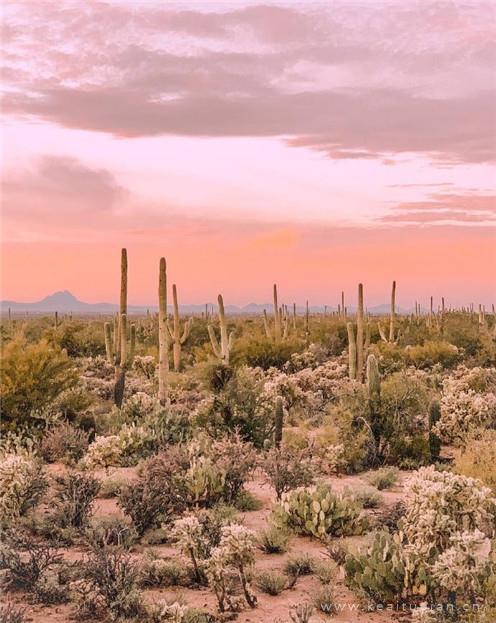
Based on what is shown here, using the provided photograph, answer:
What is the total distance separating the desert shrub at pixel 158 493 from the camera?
9406 millimetres

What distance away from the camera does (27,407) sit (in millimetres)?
15164

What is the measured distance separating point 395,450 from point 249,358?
15122 millimetres

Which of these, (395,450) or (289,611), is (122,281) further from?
(289,611)

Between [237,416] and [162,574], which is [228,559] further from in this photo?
[237,416]

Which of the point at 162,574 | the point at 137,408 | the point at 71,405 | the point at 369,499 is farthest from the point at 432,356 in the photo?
the point at 162,574

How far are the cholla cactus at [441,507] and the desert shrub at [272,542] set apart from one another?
2185 millimetres

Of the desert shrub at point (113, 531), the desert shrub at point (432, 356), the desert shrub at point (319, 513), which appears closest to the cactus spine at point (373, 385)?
the desert shrub at point (319, 513)

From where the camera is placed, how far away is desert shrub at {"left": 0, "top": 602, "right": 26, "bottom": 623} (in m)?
6.45

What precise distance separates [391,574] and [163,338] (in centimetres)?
1222

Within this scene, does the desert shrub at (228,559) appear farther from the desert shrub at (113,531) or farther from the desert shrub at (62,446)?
the desert shrub at (62,446)

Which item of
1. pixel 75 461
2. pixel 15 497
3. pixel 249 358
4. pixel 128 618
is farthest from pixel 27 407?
pixel 249 358

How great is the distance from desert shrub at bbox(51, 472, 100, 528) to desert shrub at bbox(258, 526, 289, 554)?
2.38 m

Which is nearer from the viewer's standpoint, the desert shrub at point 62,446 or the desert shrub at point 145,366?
the desert shrub at point 62,446

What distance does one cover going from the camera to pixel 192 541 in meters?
7.69
